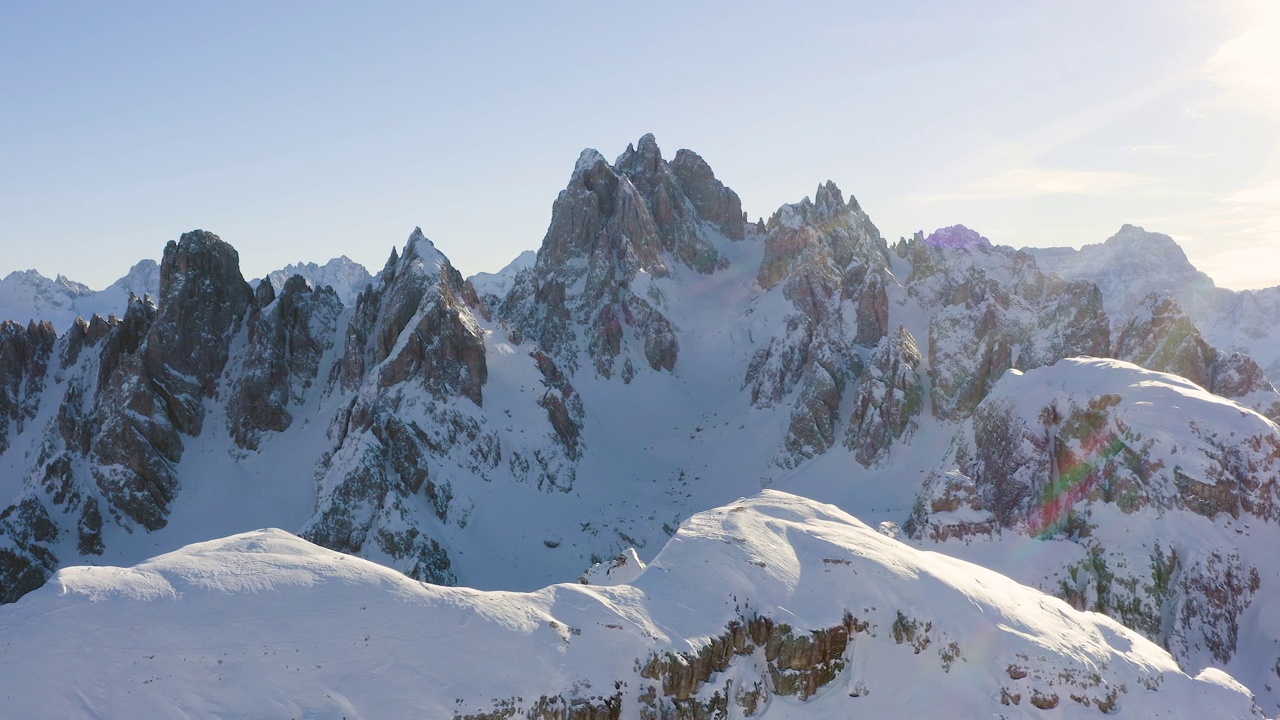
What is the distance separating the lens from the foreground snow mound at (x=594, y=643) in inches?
903

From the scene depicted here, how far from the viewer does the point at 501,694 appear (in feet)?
80.9

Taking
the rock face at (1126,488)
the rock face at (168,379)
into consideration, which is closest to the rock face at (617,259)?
the rock face at (168,379)

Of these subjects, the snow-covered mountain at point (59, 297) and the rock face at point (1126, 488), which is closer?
the rock face at point (1126, 488)

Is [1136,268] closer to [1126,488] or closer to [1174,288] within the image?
[1174,288]

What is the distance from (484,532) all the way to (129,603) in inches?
1644

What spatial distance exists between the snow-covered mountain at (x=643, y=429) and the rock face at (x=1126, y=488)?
0.50ft

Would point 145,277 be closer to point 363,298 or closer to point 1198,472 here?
point 363,298

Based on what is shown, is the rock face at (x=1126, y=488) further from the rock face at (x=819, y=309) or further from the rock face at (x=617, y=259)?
the rock face at (x=617, y=259)

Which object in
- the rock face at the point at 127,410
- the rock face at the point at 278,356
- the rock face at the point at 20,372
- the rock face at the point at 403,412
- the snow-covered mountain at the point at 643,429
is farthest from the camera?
the rock face at the point at 20,372

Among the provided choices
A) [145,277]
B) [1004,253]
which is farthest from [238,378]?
[145,277]

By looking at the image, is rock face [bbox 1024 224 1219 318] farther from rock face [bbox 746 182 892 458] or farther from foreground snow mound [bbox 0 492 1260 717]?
foreground snow mound [bbox 0 492 1260 717]

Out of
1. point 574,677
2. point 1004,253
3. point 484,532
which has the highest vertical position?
point 1004,253

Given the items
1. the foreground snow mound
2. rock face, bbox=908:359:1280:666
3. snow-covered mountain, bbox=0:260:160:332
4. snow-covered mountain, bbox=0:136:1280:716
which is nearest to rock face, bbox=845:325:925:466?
snow-covered mountain, bbox=0:136:1280:716

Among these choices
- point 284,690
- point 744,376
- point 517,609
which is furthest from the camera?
point 744,376
